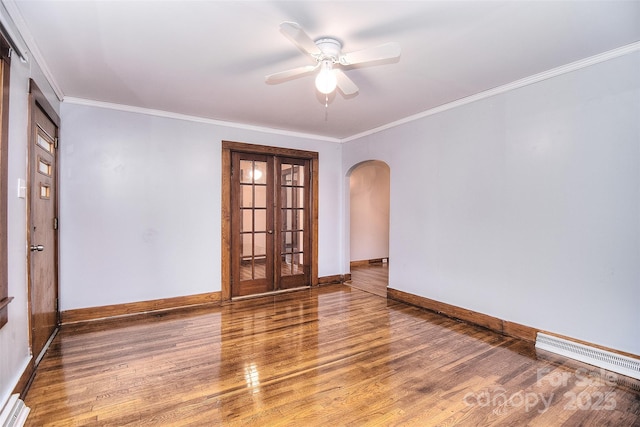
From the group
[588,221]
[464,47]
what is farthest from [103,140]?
[588,221]

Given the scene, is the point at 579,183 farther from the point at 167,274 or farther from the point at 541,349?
the point at 167,274

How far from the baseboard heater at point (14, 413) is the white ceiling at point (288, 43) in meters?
2.42

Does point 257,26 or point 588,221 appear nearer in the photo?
point 257,26

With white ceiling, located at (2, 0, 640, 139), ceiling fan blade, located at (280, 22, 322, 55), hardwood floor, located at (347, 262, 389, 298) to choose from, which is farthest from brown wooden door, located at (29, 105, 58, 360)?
hardwood floor, located at (347, 262, 389, 298)

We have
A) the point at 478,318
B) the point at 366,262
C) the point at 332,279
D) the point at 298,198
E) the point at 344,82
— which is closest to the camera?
the point at 344,82

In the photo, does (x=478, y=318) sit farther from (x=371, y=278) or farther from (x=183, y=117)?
(x=183, y=117)

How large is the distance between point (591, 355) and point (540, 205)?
133cm

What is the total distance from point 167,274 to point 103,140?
1807 mm

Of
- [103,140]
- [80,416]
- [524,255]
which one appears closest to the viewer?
[80,416]

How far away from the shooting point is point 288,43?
2.43m

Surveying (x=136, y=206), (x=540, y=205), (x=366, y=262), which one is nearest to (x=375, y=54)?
(x=540, y=205)

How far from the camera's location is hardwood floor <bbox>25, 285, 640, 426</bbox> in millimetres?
2002

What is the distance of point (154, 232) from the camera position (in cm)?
407

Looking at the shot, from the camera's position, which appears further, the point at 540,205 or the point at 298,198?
the point at 298,198
